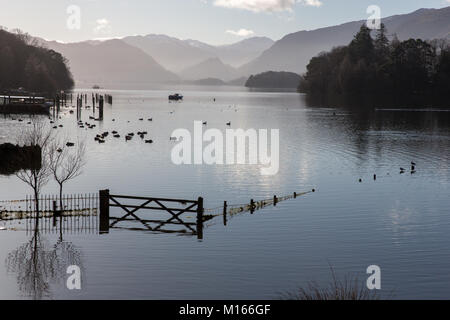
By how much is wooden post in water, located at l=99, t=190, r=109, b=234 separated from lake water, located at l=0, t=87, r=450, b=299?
0.92 m

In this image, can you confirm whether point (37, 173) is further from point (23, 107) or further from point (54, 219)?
point (23, 107)

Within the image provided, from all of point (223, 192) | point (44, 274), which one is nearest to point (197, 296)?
point (44, 274)

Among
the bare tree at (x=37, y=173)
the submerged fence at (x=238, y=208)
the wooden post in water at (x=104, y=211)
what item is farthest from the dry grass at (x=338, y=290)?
the bare tree at (x=37, y=173)

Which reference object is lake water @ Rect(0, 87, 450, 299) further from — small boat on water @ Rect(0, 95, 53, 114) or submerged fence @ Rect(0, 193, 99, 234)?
small boat on water @ Rect(0, 95, 53, 114)

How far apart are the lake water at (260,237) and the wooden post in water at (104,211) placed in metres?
0.92

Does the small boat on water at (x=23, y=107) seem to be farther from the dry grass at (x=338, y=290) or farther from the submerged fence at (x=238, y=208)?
the dry grass at (x=338, y=290)

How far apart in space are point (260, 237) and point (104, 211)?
13.6 metres

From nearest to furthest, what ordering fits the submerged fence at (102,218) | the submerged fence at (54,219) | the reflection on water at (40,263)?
1. the reflection on water at (40,263)
2. the submerged fence at (102,218)
3. the submerged fence at (54,219)

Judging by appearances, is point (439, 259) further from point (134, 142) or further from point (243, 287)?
point (134, 142)

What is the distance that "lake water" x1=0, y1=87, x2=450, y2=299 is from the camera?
127 feet

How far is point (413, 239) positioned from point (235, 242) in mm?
15472

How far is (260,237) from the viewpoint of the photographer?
50.7 meters

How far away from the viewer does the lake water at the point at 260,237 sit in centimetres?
3862
